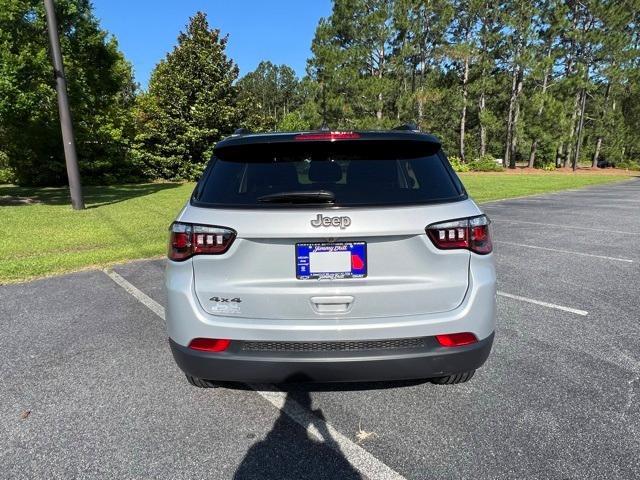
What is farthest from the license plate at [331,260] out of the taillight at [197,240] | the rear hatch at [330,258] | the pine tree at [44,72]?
the pine tree at [44,72]

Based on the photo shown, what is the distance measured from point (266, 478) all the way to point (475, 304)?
4.63 ft

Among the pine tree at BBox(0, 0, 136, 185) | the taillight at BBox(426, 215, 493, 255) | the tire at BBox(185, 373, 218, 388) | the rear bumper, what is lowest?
the tire at BBox(185, 373, 218, 388)

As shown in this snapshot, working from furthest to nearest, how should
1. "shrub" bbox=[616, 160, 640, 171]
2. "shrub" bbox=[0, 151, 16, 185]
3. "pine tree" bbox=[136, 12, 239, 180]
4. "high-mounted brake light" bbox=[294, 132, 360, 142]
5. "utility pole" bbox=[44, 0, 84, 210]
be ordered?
"shrub" bbox=[616, 160, 640, 171] < "pine tree" bbox=[136, 12, 239, 180] < "shrub" bbox=[0, 151, 16, 185] < "utility pole" bbox=[44, 0, 84, 210] < "high-mounted brake light" bbox=[294, 132, 360, 142]

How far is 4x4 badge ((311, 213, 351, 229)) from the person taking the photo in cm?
223

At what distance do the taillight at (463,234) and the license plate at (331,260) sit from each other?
0.39 m

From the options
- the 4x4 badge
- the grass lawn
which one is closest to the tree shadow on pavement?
the 4x4 badge

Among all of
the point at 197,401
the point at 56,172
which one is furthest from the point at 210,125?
the point at 197,401

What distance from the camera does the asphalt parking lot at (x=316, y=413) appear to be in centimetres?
226

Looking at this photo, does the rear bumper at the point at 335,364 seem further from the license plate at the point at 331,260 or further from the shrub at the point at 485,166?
the shrub at the point at 485,166

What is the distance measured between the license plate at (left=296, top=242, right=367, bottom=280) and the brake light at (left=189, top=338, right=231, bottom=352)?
0.56 meters

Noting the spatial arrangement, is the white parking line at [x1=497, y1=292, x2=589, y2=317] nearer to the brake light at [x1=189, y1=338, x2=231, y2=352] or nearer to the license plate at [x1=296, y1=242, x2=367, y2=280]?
the license plate at [x1=296, y1=242, x2=367, y2=280]

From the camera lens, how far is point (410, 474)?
219cm

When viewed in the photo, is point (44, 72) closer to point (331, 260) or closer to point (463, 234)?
point (331, 260)

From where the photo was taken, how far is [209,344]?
2.38m
